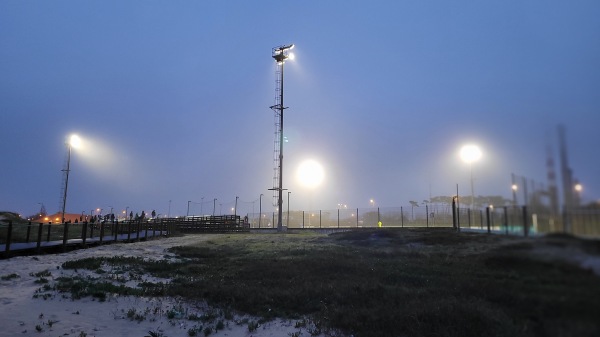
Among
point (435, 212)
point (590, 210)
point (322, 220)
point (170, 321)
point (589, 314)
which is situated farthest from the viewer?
point (322, 220)

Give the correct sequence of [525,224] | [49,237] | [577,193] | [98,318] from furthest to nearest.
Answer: [49,237] → [98,318] → [525,224] → [577,193]

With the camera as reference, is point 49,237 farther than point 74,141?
No

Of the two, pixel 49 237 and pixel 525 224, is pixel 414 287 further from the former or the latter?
pixel 49 237

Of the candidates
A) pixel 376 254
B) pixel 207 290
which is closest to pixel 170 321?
pixel 207 290

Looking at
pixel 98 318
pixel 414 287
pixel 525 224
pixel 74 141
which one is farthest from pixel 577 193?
pixel 74 141

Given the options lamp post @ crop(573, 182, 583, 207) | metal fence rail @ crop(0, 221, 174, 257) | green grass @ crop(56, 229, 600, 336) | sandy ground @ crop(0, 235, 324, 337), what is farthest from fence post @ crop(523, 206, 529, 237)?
metal fence rail @ crop(0, 221, 174, 257)

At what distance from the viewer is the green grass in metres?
2.87

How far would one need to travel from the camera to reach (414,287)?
40.9 feet

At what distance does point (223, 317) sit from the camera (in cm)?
1105

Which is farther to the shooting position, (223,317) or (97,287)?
(97,287)

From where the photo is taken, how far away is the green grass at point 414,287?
2.87 metres

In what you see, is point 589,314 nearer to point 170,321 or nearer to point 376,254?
point 170,321

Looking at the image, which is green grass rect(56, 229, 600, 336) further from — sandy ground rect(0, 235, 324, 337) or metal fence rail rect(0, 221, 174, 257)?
metal fence rail rect(0, 221, 174, 257)

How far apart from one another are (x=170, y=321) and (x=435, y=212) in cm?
Answer: 4347
